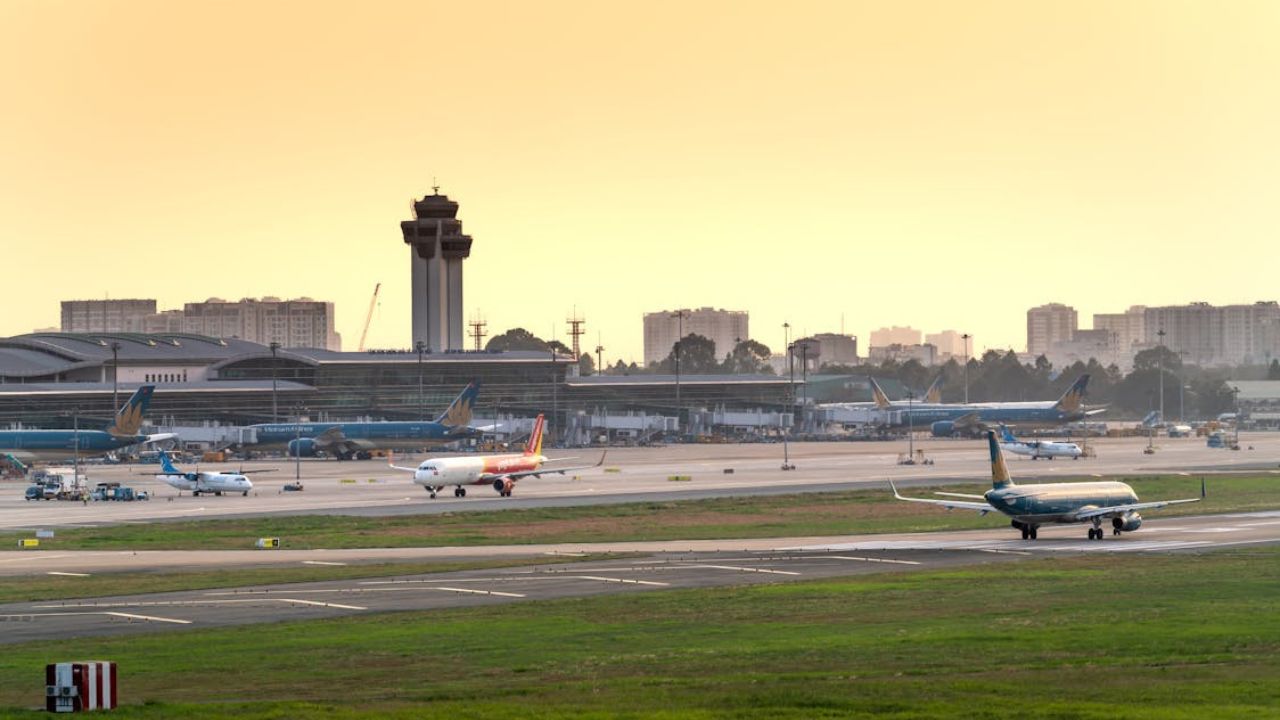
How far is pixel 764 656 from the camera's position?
4788cm

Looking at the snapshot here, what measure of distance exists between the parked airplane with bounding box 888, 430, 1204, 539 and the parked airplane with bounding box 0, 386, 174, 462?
114264 mm

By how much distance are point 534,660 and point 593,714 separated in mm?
11159

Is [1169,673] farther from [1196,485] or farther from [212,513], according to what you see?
[1196,485]

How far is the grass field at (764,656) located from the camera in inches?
1505

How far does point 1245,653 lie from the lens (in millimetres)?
46500

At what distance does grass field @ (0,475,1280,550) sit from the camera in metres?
93.0

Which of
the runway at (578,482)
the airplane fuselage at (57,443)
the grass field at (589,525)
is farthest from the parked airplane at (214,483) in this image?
the airplane fuselage at (57,443)

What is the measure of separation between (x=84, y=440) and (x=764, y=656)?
14636cm

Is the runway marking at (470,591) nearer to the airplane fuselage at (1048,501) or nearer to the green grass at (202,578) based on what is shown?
the green grass at (202,578)

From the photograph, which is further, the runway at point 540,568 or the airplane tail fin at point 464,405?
the airplane tail fin at point 464,405

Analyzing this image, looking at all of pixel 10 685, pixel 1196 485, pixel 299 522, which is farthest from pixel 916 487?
pixel 10 685

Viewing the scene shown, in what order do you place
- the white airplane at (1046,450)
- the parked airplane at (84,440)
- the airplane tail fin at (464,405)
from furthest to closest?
the airplane tail fin at (464,405), the white airplane at (1046,450), the parked airplane at (84,440)

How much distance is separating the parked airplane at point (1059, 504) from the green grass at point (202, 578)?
73.5ft

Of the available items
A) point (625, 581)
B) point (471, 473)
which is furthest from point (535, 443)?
point (625, 581)
